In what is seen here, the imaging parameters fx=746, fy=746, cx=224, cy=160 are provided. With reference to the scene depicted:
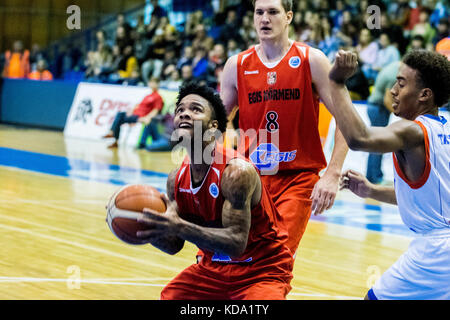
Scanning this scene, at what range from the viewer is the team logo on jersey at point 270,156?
4508 millimetres

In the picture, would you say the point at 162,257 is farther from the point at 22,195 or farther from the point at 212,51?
the point at 212,51

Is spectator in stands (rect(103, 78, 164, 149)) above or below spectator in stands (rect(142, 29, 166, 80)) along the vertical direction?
below

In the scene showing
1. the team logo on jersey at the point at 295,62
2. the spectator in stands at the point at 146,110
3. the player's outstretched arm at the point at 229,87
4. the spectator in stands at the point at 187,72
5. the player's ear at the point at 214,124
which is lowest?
the spectator in stands at the point at 146,110

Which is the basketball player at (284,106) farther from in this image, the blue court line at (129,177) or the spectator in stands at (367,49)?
the spectator in stands at (367,49)

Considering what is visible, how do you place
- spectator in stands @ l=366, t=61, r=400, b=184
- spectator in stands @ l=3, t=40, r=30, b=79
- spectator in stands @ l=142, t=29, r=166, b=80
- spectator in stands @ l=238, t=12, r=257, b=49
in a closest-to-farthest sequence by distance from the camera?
spectator in stands @ l=366, t=61, r=400, b=184, spectator in stands @ l=238, t=12, r=257, b=49, spectator in stands @ l=142, t=29, r=166, b=80, spectator in stands @ l=3, t=40, r=30, b=79

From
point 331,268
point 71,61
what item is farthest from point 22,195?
point 71,61

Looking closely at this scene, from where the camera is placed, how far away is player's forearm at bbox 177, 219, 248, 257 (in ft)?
10.6

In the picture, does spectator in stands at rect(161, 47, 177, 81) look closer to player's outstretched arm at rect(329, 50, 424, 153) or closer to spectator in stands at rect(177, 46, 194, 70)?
spectator in stands at rect(177, 46, 194, 70)

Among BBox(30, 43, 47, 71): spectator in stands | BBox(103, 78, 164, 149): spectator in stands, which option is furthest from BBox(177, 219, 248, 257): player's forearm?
BBox(30, 43, 47, 71): spectator in stands

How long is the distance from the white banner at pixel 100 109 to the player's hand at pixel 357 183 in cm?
1136

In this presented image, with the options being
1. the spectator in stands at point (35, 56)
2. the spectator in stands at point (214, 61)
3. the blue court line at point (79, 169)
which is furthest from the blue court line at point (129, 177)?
the spectator in stands at point (35, 56)

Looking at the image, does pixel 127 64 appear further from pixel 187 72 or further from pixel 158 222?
pixel 158 222

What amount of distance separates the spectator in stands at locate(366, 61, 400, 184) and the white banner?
19.3 ft

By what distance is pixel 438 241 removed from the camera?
335 centimetres
